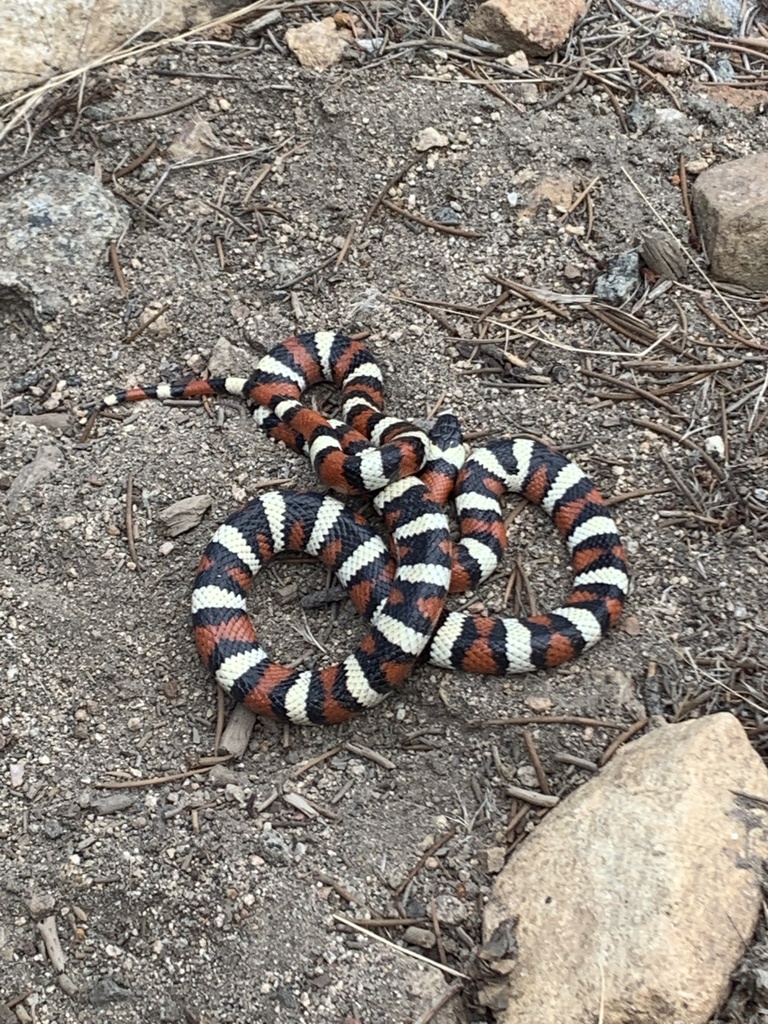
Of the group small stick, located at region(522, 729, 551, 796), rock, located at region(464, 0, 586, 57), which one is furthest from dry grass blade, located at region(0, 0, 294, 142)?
small stick, located at region(522, 729, 551, 796)

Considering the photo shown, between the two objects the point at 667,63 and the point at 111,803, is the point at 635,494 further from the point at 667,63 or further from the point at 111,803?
the point at 667,63

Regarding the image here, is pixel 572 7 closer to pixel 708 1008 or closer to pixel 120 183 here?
pixel 120 183

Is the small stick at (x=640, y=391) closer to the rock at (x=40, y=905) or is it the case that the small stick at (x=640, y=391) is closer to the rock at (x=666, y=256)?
the rock at (x=666, y=256)

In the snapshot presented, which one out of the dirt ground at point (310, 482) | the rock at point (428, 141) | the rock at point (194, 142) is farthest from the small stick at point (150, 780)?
the rock at point (428, 141)

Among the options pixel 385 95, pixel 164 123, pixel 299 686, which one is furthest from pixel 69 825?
pixel 385 95

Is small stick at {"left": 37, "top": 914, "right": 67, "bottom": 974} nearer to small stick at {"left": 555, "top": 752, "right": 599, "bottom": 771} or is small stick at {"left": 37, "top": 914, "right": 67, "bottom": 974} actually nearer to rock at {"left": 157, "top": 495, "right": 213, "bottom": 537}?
rock at {"left": 157, "top": 495, "right": 213, "bottom": 537}

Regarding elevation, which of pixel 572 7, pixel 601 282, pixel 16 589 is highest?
pixel 572 7
